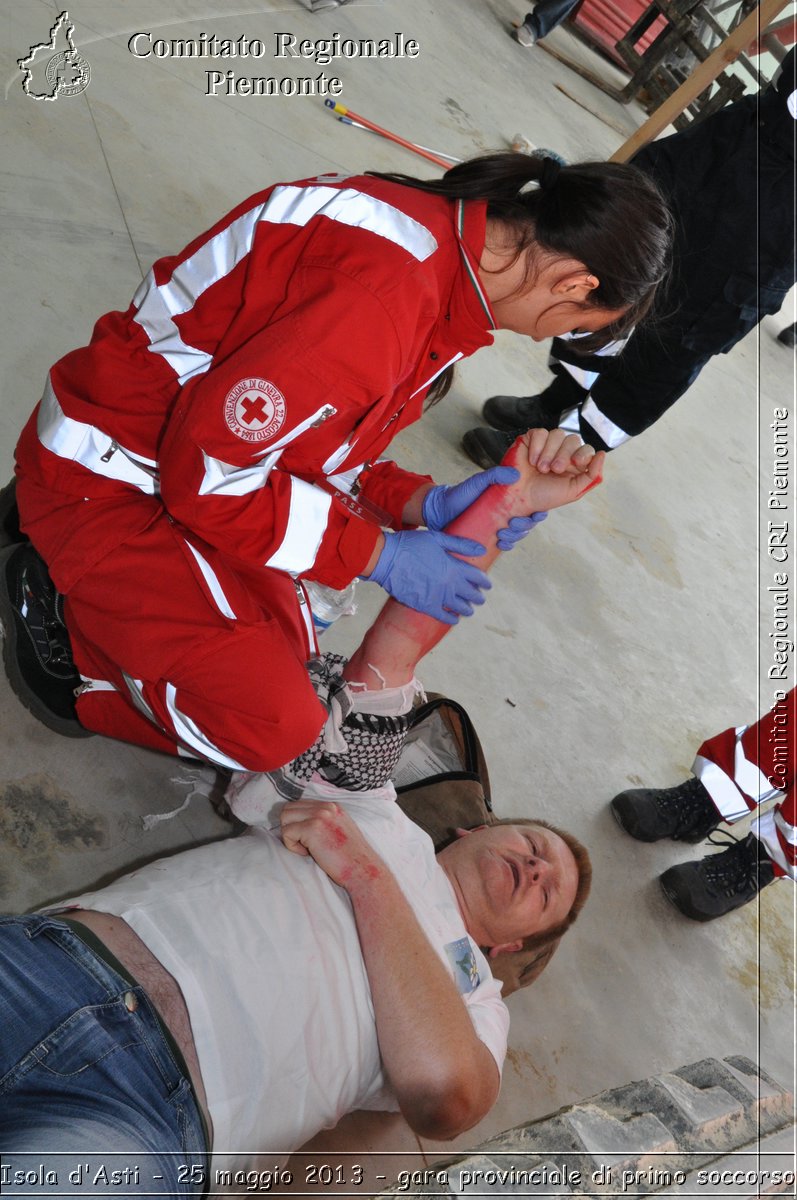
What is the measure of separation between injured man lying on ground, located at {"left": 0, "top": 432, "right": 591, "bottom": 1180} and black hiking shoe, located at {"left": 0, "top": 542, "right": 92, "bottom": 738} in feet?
1.16

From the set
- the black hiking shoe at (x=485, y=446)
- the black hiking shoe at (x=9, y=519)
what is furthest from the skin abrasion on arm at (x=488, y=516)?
the black hiking shoe at (x=485, y=446)

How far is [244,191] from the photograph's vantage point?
3324 mm

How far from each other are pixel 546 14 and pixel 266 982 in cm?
670

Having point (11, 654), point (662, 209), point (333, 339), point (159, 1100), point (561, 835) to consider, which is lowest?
point (11, 654)

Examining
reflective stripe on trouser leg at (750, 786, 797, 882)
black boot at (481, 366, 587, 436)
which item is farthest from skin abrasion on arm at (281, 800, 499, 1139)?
black boot at (481, 366, 587, 436)

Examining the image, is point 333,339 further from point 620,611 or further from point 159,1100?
point 620,611

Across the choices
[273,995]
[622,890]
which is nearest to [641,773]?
[622,890]

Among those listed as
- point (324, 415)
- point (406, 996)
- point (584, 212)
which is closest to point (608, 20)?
point (584, 212)

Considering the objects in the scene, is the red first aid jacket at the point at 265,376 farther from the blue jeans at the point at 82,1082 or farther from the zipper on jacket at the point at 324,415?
the blue jeans at the point at 82,1082

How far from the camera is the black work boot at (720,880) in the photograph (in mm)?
2424

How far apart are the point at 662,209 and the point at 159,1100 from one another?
150 centimetres

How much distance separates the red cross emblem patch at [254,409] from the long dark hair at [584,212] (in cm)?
47

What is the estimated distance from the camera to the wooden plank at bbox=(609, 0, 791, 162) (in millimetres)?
4125

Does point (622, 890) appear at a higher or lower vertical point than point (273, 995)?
lower
